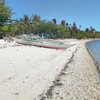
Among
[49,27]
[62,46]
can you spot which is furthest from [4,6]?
[49,27]

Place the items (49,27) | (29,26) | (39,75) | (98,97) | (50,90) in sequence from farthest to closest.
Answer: (49,27)
(29,26)
(39,75)
(50,90)
(98,97)

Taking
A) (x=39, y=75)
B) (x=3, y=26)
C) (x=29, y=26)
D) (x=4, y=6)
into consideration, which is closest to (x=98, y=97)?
(x=39, y=75)

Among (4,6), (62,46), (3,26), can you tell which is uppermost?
(4,6)

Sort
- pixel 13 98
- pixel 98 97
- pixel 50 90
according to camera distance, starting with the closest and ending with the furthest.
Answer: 1. pixel 13 98
2. pixel 98 97
3. pixel 50 90

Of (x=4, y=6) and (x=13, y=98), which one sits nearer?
(x=13, y=98)

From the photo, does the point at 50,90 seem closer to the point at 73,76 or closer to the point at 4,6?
the point at 73,76

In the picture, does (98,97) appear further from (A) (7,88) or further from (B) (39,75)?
(B) (39,75)

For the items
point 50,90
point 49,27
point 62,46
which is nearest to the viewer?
point 50,90

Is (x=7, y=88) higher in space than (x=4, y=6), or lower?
lower

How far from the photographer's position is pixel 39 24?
10406 centimetres

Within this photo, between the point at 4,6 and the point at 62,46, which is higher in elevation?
the point at 4,6

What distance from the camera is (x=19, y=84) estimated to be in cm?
1126

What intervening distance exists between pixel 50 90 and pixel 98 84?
2686 millimetres

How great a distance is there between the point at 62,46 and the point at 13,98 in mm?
32855
